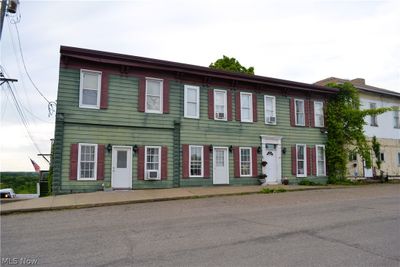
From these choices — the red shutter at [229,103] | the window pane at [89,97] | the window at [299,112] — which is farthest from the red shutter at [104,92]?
the window at [299,112]

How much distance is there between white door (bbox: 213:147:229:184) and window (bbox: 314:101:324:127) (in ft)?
23.2

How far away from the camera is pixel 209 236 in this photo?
246 inches

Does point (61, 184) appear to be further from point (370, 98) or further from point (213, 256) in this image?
point (370, 98)

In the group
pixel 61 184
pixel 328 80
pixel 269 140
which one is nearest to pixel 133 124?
pixel 61 184

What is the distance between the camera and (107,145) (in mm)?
14141

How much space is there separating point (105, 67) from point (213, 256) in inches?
463

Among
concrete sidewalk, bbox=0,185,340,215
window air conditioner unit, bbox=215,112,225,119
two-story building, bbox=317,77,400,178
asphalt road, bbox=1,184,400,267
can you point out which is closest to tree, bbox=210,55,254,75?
two-story building, bbox=317,77,400,178

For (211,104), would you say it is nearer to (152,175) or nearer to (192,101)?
(192,101)

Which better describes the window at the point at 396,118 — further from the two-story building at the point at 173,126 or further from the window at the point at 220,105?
the window at the point at 220,105

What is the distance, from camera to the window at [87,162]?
13570mm

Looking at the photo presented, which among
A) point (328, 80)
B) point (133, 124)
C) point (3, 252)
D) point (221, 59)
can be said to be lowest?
point (3, 252)

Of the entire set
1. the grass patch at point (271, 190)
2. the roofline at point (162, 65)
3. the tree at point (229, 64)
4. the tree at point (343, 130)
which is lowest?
the grass patch at point (271, 190)

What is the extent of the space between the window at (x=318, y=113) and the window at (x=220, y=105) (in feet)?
21.9

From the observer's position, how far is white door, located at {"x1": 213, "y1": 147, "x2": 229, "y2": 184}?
643 inches
